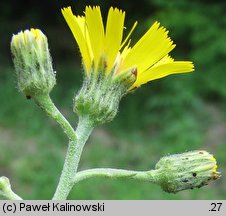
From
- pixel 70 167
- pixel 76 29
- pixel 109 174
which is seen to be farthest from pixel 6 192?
pixel 76 29

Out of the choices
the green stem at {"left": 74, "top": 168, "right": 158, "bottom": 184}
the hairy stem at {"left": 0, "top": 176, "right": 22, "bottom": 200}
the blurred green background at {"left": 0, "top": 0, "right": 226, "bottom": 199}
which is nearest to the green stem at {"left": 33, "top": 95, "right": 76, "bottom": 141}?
the green stem at {"left": 74, "top": 168, "right": 158, "bottom": 184}

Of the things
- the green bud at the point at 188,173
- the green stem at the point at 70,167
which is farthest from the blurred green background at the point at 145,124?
the green stem at the point at 70,167

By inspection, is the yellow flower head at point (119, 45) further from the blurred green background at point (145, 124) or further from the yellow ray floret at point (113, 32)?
the blurred green background at point (145, 124)

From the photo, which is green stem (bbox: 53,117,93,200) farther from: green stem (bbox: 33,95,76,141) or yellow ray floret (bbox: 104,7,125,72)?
yellow ray floret (bbox: 104,7,125,72)

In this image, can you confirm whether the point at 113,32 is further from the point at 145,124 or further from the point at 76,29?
the point at 145,124
